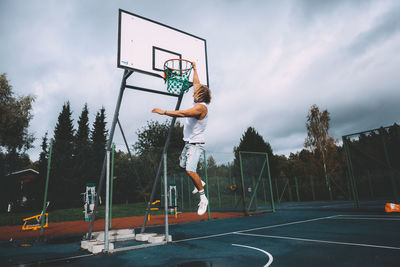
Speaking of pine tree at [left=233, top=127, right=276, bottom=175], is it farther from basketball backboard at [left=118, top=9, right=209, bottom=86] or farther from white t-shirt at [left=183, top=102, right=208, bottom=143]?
white t-shirt at [left=183, top=102, right=208, bottom=143]

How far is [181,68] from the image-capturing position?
4918 millimetres

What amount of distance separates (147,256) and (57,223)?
8913 mm

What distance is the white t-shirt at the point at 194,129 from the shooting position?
3.42 metres

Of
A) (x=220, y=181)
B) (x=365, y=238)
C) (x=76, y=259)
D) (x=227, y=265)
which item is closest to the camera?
(x=227, y=265)

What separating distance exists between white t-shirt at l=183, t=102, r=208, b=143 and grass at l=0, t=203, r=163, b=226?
34.5 feet

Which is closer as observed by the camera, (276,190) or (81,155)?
(81,155)

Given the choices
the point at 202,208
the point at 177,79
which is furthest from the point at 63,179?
the point at 202,208

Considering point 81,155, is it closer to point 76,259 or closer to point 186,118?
point 76,259

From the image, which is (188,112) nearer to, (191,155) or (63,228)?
(191,155)

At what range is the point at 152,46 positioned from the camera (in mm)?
4816

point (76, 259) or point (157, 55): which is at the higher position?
point (157, 55)

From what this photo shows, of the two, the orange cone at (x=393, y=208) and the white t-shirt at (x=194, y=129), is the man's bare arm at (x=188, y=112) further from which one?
the orange cone at (x=393, y=208)

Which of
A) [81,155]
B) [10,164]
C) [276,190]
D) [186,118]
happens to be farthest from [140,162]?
[276,190]

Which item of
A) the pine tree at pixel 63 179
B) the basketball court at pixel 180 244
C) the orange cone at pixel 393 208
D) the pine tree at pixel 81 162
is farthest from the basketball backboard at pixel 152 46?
the orange cone at pixel 393 208
